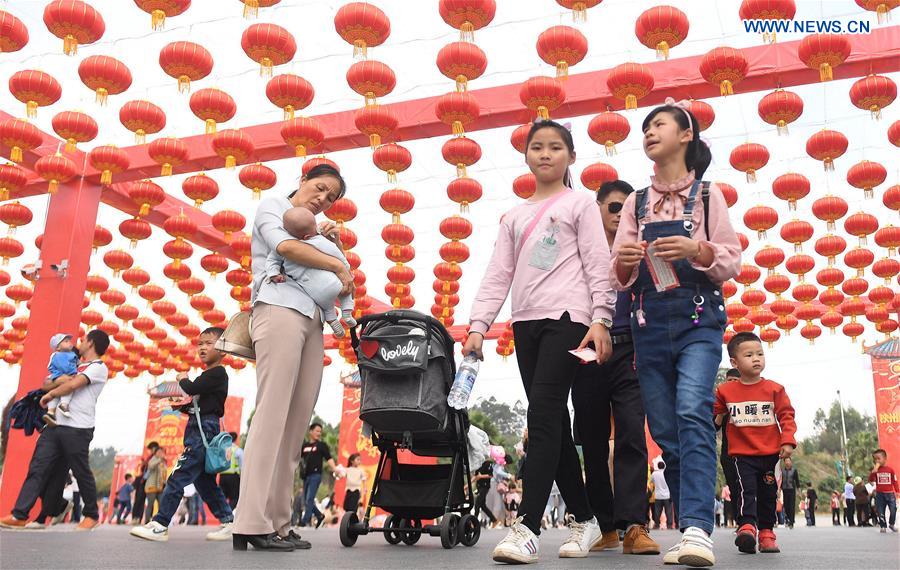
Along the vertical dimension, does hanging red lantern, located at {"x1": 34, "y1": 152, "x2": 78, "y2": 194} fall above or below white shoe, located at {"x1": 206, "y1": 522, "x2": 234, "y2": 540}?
above

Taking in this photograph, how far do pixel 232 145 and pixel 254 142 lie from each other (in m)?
1.46

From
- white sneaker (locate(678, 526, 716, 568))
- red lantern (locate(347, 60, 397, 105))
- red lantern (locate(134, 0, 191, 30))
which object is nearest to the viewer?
white sneaker (locate(678, 526, 716, 568))

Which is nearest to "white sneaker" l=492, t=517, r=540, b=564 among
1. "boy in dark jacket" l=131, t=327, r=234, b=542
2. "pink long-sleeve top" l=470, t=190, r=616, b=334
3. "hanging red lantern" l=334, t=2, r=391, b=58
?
"pink long-sleeve top" l=470, t=190, r=616, b=334

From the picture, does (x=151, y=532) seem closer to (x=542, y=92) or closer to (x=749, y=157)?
(x=542, y=92)

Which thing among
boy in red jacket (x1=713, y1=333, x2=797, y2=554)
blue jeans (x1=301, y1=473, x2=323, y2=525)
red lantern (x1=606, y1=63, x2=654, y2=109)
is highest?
red lantern (x1=606, y1=63, x2=654, y2=109)

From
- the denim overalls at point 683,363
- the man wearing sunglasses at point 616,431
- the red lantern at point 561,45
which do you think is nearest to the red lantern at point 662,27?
the red lantern at point 561,45

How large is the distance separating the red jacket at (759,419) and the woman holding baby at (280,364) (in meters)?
1.87

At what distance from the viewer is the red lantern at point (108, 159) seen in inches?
352

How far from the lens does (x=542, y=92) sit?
7.28 metres

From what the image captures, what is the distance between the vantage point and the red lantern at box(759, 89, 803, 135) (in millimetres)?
7375

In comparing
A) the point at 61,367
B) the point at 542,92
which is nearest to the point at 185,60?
the point at 61,367

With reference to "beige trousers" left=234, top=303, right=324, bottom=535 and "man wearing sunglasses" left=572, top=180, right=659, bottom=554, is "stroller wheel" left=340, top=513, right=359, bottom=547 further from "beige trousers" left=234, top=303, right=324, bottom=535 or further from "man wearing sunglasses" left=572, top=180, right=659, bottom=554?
"man wearing sunglasses" left=572, top=180, right=659, bottom=554

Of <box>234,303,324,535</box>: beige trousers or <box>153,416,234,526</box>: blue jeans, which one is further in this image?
<box>153,416,234,526</box>: blue jeans

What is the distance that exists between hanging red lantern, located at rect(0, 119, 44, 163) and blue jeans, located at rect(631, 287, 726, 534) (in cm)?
793
